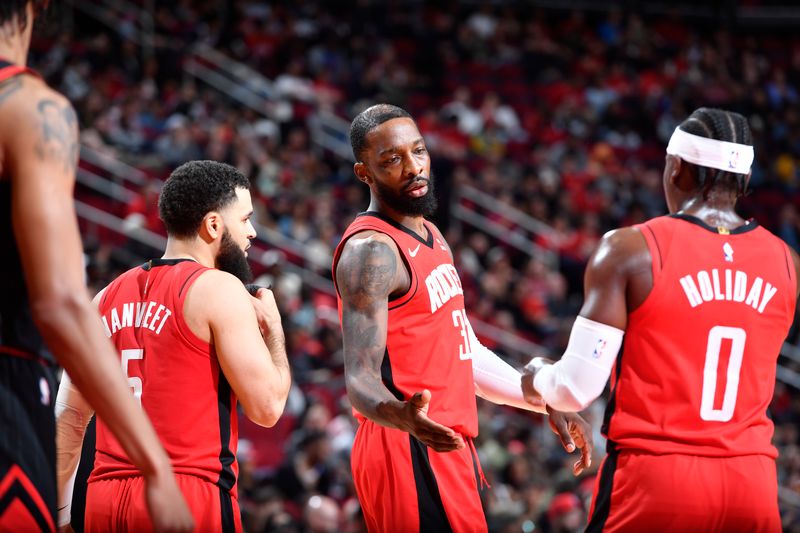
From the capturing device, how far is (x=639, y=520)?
130 inches

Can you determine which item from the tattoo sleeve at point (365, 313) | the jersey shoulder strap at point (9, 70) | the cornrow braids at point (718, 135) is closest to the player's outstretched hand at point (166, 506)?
the jersey shoulder strap at point (9, 70)

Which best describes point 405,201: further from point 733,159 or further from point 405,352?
point 733,159

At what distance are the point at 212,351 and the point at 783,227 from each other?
13718 millimetres

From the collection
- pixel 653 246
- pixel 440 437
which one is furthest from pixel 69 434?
pixel 653 246

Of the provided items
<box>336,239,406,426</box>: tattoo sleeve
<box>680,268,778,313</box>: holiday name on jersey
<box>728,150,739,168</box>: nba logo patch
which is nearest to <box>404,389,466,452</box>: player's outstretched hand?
Result: <box>336,239,406,426</box>: tattoo sleeve

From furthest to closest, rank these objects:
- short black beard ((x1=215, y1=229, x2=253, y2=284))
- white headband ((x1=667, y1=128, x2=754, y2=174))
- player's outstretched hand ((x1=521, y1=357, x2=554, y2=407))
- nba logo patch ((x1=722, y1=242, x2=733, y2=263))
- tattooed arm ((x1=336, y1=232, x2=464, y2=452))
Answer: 1. short black beard ((x1=215, y1=229, x2=253, y2=284))
2. tattooed arm ((x1=336, y1=232, x2=464, y2=452))
3. player's outstretched hand ((x1=521, y1=357, x2=554, y2=407))
4. white headband ((x1=667, y1=128, x2=754, y2=174))
5. nba logo patch ((x1=722, y1=242, x2=733, y2=263))

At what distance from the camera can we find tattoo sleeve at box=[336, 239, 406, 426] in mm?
3941

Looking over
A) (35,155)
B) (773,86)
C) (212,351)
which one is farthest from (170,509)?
(773,86)

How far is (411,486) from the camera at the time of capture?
4.06 m

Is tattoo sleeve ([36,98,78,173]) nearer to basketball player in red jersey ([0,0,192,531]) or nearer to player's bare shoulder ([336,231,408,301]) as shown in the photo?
basketball player in red jersey ([0,0,192,531])

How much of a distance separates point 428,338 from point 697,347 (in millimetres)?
1253

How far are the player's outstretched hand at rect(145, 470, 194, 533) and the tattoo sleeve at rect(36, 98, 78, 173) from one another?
755 millimetres

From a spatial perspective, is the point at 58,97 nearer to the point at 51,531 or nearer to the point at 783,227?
the point at 51,531

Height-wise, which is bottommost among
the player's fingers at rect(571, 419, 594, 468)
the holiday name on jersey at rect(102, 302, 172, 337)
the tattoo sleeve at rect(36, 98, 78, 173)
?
the player's fingers at rect(571, 419, 594, 468)
